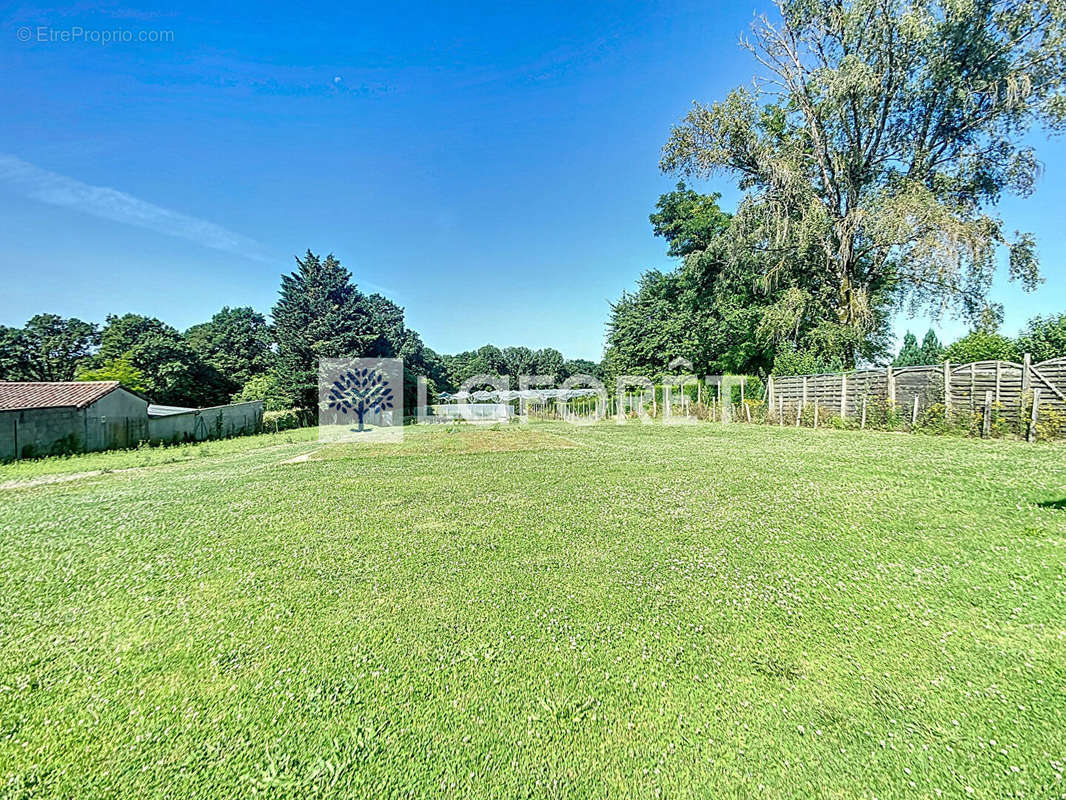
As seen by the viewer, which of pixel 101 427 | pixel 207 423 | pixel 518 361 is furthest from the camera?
pixel 518 361

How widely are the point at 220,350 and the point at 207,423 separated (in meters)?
31.0

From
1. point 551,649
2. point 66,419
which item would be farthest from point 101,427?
point 551,649

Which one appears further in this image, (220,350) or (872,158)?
(220,350)

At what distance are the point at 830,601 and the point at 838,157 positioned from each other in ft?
73.3

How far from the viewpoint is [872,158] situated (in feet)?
61.9

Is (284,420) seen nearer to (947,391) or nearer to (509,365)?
(947,391)

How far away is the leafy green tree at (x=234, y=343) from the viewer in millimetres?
44438

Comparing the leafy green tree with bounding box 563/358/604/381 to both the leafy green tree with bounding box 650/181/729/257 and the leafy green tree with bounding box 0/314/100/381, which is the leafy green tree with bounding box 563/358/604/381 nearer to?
the leafy green tree with bounding box 650/181/729/257

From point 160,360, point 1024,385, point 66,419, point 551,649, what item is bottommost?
point 551,649

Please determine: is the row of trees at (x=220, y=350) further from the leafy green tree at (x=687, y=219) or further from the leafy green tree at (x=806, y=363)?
the leafy green tree at (x=806, y=363)

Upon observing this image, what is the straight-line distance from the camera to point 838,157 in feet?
61.6

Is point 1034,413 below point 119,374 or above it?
below

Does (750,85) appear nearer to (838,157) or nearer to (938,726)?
(838,157)

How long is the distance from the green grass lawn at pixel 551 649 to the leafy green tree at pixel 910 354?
3631cm
